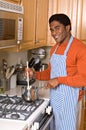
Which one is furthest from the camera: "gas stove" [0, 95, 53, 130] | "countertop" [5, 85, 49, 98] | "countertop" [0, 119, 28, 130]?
"countertop" [5, 85, 49, 98]

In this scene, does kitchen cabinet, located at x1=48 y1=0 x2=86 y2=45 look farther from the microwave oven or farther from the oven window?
the oven window

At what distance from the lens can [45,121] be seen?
74.4 inches

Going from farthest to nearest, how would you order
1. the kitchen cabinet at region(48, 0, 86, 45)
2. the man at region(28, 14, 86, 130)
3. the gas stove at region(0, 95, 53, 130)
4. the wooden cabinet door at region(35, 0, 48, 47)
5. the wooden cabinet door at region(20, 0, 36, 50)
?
the kitchen cabinet at region(48, 0, 86, 45), the wooden cabinet door at region(35, 0, 48, 47), the wooden cabinet door at region(20, 0, 36, 50), the man at region(28, 14, 86, 130), the gas stove at region(0, 95, 53, 130)

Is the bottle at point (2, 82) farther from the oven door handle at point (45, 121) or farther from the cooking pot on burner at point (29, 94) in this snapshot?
the oven door handle at point (45, 121)

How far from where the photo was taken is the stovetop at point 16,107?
5.35 ft

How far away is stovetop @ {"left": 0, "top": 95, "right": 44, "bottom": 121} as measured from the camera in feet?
5.35

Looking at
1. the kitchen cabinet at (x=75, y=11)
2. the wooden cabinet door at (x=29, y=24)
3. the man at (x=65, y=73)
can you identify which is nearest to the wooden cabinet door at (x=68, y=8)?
the kitchen cabinet at (x=75, y=11)

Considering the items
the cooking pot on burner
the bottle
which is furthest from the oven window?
the bottle

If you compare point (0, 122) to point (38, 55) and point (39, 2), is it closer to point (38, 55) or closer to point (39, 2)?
point (39, 2)

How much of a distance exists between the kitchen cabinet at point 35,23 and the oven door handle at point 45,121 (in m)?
0.60

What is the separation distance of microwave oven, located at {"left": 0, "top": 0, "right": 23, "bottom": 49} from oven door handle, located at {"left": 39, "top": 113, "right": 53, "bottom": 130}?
0.60m

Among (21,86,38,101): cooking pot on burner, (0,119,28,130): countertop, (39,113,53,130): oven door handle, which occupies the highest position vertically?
(21,86,38,101): cooking pot on burner

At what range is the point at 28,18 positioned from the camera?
85.6 inches

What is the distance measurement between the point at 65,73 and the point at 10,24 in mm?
619
